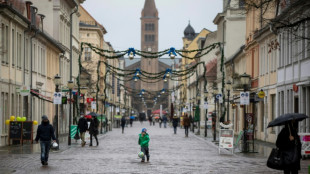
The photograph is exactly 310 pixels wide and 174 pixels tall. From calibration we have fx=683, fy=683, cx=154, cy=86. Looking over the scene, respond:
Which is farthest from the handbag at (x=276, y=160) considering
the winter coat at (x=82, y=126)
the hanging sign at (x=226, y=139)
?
the winter coat at (x=82, y=126)

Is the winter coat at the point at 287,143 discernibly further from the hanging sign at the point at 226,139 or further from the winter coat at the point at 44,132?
the hanging sign at the point at 226,139

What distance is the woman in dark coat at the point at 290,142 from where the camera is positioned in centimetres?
1441

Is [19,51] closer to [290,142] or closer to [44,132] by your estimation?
[44,132]

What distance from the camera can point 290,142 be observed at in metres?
14.5

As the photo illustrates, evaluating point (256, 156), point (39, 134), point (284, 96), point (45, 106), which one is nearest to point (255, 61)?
point (284, 96)

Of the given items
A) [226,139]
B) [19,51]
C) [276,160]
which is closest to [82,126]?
[19,51]

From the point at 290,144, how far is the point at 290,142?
0.15ft

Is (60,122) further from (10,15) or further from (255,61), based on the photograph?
(10,15)

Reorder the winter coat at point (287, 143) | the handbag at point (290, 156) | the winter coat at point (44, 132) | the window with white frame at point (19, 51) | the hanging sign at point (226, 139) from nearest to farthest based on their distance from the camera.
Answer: the handbag at point (290, 156) → the winter coat at point (287, 143) → the winter coat at point (44, 132) → the hanging sign at point (226, 139) → the window with white frame at point (19, 51)

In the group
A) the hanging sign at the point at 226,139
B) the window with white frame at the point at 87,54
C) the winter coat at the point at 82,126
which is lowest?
the hanging sign at the point at 226,139

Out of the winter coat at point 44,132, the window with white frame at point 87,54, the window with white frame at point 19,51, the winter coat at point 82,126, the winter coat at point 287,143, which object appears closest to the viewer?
the winter coat at point 287,143

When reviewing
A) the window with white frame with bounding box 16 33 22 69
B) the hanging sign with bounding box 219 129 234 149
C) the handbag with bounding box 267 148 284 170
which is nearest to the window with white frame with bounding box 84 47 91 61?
Answer: the window with white frame with bounding box 16 33 22 69

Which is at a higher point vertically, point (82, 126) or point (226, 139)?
point (82, 126)

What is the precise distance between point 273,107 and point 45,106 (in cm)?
1613
